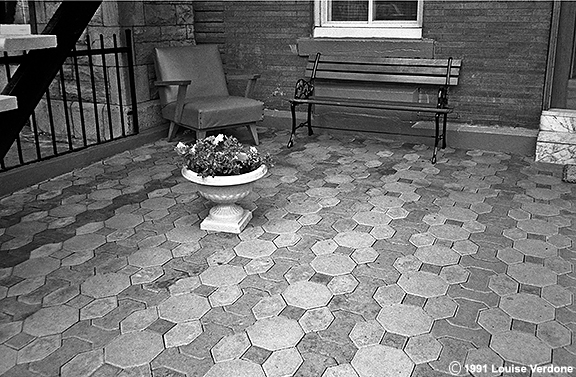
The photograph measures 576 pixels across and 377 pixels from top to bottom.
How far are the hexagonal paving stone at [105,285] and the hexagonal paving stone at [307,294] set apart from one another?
778 millimetres

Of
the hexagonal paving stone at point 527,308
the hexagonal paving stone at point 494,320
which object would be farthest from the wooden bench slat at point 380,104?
the hexagonal paving stone at point 494,320

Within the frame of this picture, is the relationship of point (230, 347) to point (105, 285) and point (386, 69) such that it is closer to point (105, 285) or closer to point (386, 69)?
point (105, 285)

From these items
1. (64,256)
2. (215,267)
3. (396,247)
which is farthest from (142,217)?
(396,247)

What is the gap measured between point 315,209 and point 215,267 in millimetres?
963

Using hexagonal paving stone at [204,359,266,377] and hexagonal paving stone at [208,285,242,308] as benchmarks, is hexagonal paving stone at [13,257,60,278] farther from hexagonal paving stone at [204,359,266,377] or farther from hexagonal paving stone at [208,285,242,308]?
hexagonal paving stone at [204,359,266,377]

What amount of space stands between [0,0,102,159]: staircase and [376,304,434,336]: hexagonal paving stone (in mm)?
1669

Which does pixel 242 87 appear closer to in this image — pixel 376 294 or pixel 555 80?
pixel 555 80

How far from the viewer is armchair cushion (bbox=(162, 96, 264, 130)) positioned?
459 cm

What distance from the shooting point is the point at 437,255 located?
2828mm

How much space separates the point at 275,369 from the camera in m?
1.95

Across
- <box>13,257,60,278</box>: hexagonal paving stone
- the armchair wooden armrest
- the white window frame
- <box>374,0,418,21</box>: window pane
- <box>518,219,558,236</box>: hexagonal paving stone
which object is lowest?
<box>13,257,60,278</box>: hexagonal paving stone

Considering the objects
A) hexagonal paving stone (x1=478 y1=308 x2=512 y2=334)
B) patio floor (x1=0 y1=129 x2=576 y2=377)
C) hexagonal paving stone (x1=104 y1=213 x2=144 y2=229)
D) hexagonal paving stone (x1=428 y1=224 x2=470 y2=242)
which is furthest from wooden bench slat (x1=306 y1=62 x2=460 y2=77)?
hexagonal paving stone (x1=478 y1=308 x2=512 y2=334)

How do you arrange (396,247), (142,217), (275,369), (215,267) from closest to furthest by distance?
(275,369), (215,267), (396,247), (142,217)

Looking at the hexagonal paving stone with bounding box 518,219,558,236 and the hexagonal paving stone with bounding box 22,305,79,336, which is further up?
the hexagonal paving stone with bounding box 518,219,558,236
